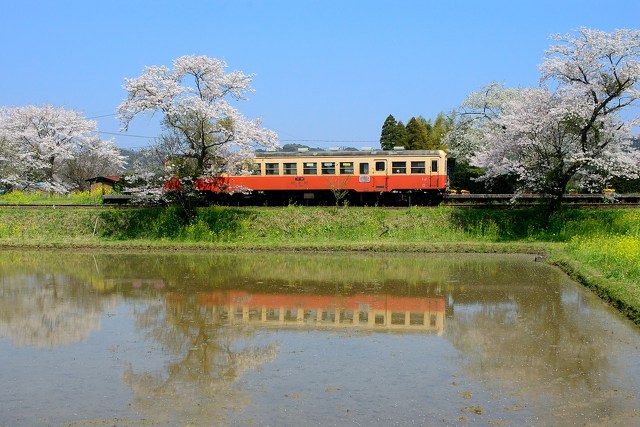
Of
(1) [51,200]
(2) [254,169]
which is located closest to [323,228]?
(2) [254,169]

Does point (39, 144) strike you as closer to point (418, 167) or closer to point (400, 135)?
point (418, 167)

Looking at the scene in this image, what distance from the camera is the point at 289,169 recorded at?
97.7 ft

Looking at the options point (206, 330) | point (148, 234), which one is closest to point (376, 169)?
point (148, 234)

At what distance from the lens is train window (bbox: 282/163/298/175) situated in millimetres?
29750

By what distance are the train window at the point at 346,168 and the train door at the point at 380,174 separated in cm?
95

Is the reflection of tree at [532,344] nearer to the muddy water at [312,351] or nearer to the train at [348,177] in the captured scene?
the muddy water at [312,351]

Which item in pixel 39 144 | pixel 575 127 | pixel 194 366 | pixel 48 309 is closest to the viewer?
pixel 194 366

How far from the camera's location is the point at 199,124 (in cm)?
2538

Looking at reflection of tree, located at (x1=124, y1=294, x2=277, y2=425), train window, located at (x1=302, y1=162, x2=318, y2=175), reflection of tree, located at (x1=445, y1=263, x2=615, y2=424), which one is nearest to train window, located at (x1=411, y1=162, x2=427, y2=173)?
train window, located at (x1=302, y1=162, x2=318, y2=175)

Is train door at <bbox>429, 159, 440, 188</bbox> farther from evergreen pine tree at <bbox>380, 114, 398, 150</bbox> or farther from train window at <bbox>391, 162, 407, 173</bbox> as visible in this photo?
evergreen pine tree at <bbox>380, 114, 398, 150</bbox>

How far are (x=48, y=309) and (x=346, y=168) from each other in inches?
718

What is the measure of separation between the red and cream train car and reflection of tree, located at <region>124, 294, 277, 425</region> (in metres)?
17.1

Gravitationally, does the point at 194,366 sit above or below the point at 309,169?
below

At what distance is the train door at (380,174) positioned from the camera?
2909 cm
